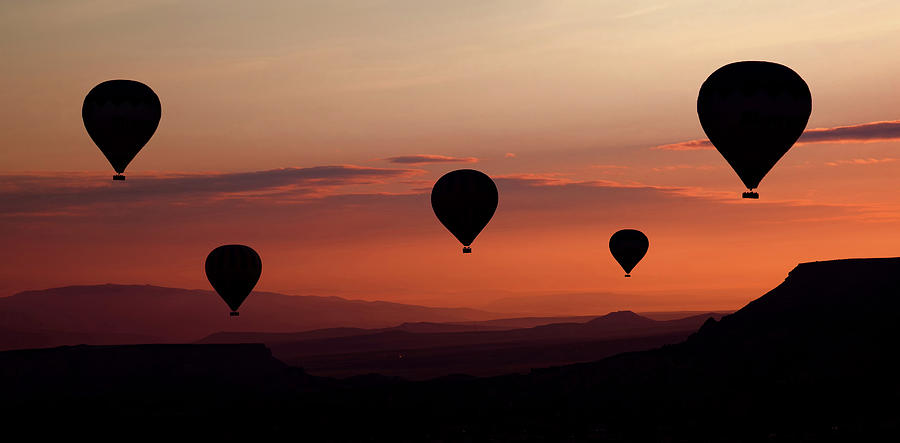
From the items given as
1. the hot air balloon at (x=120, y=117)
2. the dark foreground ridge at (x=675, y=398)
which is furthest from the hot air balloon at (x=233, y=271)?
the hot air balloon at (x=120, y=117)

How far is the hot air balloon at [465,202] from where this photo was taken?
99.4 m

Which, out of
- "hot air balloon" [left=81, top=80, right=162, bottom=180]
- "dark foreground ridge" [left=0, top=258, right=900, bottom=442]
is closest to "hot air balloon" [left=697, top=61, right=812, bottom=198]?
"hot air balloon" [left=81, top=80, right=162, bottom=180]

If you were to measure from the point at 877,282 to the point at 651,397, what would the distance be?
30251mm

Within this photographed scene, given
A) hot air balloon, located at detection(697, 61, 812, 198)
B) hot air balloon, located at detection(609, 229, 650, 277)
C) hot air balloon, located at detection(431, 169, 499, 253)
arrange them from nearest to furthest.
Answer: hot air balloon, located at detection(697, 61, 812, 198) < hot air balloon, located at detection(431, 169, 499, 253) < hot air balloon, located at detection(609, 229, 650, 277)

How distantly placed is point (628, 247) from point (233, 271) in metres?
46.8

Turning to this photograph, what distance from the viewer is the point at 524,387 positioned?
537 feet

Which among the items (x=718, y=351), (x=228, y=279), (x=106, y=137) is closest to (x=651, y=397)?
(x=718, y=351)

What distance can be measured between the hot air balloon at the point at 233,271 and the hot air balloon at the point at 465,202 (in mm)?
32761

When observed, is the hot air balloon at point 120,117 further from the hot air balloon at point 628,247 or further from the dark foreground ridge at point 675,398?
the hot air balloon at point 628,247

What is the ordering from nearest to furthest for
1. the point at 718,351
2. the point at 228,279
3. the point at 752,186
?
the point at 752,186 → the point at 228,279 → the point at 718,351

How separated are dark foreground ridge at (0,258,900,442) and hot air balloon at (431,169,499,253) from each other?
41287 mm

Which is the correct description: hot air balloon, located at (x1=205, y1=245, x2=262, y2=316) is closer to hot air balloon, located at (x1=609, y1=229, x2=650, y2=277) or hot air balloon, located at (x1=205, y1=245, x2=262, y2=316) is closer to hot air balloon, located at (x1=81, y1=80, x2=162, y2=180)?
hot air balloon, located at (x1=81, y1=80, x2=162, y2=180)

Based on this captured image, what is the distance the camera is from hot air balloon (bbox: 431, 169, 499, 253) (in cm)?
9938

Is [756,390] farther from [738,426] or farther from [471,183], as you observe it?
[471,183]
